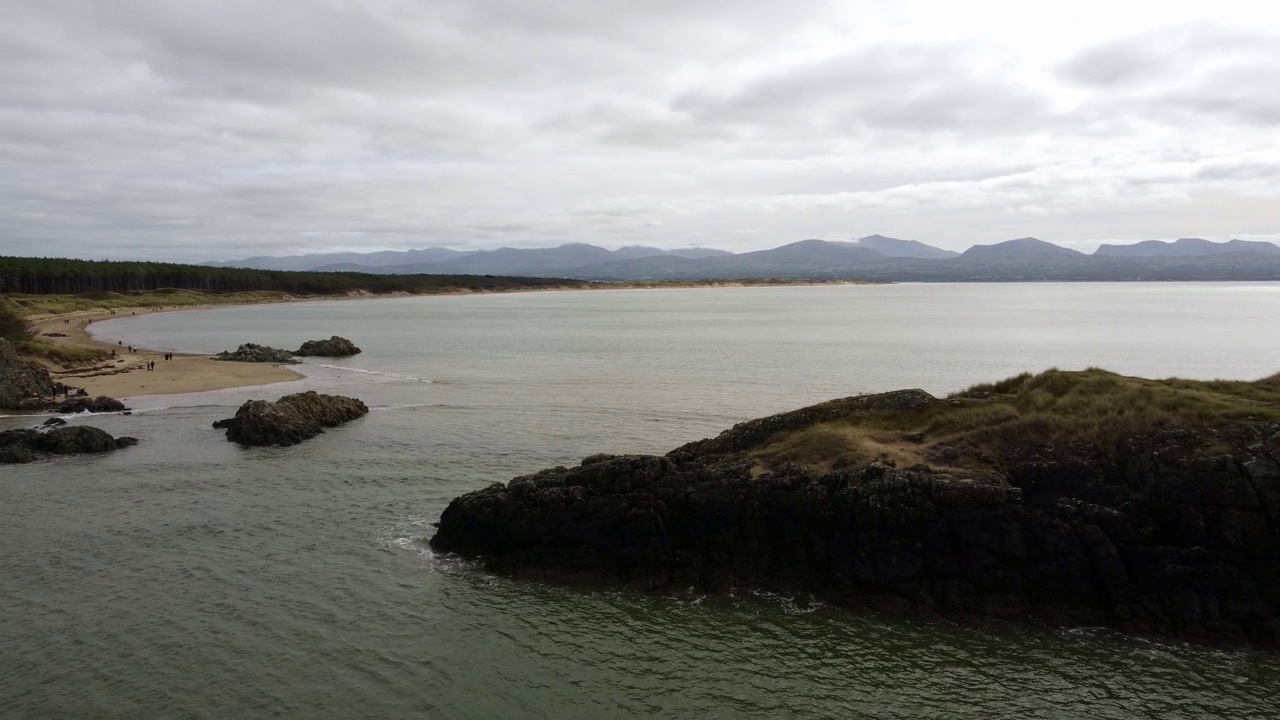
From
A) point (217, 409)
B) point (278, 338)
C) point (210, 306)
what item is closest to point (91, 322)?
point (278, 338)

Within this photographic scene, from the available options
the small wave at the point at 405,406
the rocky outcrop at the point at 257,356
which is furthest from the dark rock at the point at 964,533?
the rocky outcrop at the point at 257,356

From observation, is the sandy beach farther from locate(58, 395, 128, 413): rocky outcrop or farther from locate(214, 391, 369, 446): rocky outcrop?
locate(214, 391, 369, 446): rocky outcrop

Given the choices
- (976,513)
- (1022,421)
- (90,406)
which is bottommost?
(90,406)

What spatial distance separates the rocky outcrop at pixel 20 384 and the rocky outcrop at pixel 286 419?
15.1m

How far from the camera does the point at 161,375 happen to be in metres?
61.4

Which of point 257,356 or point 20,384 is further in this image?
point 257,356

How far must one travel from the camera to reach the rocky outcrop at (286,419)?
37.0 m

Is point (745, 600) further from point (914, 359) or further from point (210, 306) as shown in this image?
point (210, 306)

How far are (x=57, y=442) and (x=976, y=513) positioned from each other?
1478 inches

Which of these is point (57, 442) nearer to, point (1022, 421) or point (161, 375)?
point (161, 375)

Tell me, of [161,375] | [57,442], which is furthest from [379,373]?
[57,442]

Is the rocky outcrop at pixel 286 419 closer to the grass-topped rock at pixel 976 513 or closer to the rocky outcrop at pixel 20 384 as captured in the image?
the rocky outcrop at pixel 20 384

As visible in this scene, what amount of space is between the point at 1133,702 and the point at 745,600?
8.16 metres

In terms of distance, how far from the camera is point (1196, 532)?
701 inches
